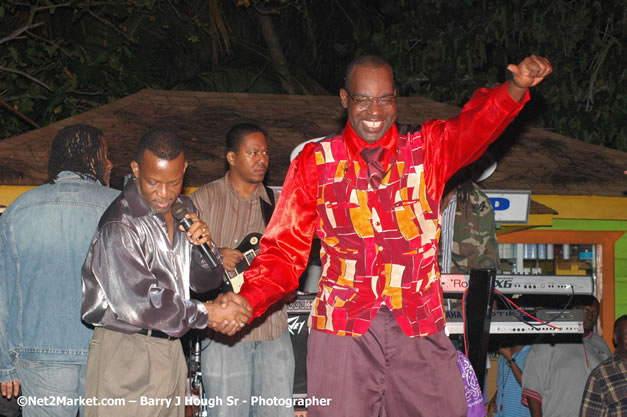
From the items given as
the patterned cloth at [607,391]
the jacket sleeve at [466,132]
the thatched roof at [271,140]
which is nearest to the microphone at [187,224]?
the jacket sleeve at [466,132]

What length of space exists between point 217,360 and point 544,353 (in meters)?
4.24

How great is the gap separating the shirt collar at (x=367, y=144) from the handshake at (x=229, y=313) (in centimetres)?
93

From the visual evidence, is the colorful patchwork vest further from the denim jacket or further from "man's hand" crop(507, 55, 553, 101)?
the denim jacket

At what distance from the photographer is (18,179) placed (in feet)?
25.3

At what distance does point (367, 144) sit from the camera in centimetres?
375

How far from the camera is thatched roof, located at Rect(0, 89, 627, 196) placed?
27.0ft

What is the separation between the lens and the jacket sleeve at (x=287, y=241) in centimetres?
383

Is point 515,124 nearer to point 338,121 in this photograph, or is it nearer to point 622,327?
point 338,121

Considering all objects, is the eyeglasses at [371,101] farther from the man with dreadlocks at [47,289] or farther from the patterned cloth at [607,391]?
the patterned cloth at [607,391]

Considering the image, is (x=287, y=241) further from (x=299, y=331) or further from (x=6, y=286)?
(x=299, y=331)

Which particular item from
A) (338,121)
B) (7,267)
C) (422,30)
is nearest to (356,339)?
(7,267)

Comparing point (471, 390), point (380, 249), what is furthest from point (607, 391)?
point (380, 249)

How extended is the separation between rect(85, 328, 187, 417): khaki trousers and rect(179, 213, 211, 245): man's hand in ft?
1.87

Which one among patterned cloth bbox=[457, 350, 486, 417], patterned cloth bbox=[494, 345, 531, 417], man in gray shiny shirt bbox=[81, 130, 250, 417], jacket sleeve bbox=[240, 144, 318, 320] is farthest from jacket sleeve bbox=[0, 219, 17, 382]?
patterned cloth bbox=[494, 345, 531, 417]
